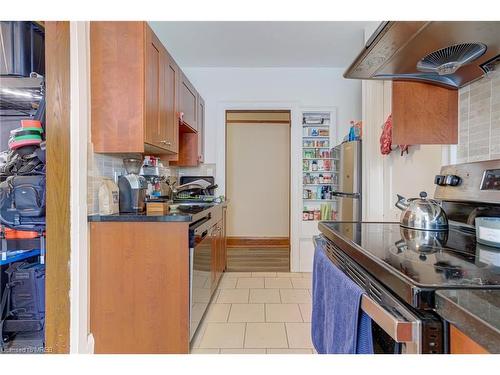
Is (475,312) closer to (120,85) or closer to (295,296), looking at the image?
(120,85)

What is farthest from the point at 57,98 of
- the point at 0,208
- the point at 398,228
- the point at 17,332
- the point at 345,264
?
the point at 398,228

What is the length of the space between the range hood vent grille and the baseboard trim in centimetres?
447

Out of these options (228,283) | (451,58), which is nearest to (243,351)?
(228,283)

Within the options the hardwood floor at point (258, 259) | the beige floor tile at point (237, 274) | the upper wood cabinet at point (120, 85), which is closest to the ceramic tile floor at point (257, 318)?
the beige floor tile at point (237, 274)

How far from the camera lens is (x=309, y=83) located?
12.7 feet

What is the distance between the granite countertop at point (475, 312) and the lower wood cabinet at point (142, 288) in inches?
56.9

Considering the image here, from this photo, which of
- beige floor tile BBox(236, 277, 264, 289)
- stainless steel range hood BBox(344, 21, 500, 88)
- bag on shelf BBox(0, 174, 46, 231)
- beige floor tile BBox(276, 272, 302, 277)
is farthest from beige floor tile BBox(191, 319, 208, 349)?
stainless steel range hood BBox(344, 21, 500, 88)

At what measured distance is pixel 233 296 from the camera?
115 inches

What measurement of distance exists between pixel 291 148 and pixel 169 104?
1828 mm

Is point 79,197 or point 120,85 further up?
point 120,85

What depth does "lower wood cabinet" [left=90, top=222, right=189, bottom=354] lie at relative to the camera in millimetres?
1803

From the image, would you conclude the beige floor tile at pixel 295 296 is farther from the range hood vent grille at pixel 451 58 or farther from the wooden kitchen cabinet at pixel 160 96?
the range hood vent grille at pixel 451 58

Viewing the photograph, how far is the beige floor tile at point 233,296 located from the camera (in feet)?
9.28

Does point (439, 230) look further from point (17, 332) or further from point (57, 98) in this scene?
point (17, 332)
